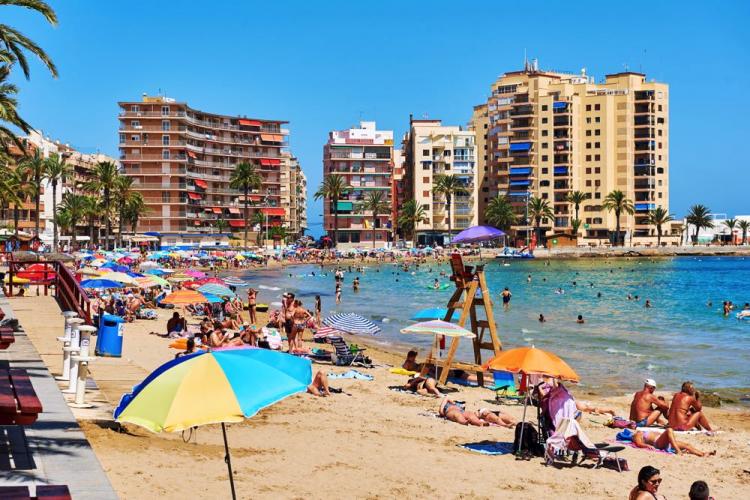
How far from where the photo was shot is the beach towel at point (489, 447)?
12.6 m

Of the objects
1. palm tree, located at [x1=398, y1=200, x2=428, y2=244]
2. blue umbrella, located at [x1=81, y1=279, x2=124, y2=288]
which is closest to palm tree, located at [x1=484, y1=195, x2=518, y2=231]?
palm tree, located at [x1=398, y1=200, x2=428, y2=244]

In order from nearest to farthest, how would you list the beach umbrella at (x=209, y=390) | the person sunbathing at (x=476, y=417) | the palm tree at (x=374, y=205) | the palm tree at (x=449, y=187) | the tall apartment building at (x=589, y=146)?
the beach umbrella at (x=209, y=390) < the person sunbathing at (x=476, y=417) < the palm tree at (x=449, y=187) < the tall apartment building at (x=589, y=146) < the palm tree at (x=374, y=205)

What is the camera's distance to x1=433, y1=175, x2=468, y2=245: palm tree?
125000 millimetres

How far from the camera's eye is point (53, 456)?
902 cm

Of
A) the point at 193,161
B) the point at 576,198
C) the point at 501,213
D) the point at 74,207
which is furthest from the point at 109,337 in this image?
the point at 576,198

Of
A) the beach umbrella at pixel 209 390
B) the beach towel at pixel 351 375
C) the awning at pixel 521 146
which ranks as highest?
Answer: the awning at pixel 521 146

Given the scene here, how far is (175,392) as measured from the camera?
6.59 meters

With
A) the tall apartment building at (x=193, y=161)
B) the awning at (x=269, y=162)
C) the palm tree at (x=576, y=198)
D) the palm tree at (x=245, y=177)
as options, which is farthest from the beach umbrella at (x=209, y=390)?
the awning at (x=269, y=162)

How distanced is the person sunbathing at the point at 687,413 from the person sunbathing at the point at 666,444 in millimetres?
1471

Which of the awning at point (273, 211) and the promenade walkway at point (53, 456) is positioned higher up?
the awning at point (273, 211)

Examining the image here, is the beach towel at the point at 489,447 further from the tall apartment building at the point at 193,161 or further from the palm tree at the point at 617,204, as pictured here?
the palm tree at the point at 617,204

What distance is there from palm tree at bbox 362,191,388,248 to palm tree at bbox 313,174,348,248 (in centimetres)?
396

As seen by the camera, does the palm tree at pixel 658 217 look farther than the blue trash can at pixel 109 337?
Yes

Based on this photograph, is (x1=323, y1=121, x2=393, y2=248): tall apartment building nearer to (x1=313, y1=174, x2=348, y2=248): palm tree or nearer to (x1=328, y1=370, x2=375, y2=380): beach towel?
(x1=313, y1=174, x2=348, y2=248): palm tree
